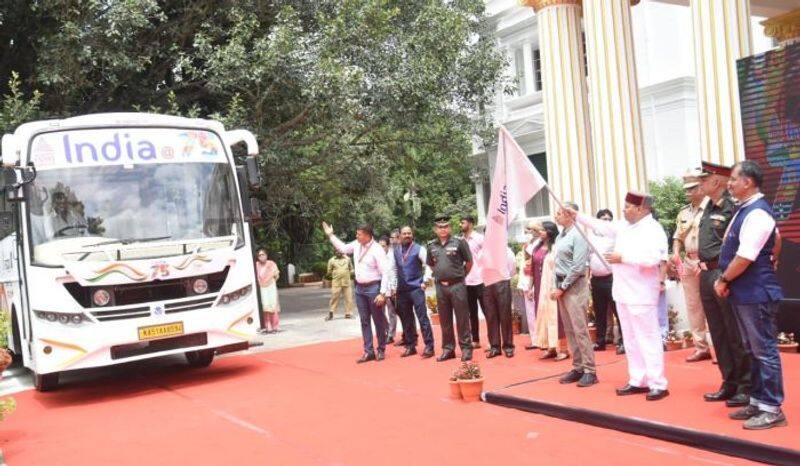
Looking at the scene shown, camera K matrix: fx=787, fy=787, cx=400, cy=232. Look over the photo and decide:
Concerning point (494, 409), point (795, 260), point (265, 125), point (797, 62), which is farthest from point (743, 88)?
point (265, 125)

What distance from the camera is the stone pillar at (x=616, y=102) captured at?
13992 millimetres

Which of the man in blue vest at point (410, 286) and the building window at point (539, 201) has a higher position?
the building window at point (539, 201)

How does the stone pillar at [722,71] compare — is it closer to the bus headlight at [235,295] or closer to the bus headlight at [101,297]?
the bus headlight at [235,295]

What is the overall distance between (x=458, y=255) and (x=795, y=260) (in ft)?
12.7

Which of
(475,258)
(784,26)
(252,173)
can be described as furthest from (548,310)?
(784,26)

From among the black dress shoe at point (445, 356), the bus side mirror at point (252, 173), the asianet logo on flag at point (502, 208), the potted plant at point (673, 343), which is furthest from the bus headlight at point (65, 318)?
the potted plant at point (673, 343)

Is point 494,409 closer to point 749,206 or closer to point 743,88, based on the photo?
point 749,206

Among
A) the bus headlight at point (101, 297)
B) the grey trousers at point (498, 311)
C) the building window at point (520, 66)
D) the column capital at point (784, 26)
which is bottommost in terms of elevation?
the grey trousers at point (498, 311)

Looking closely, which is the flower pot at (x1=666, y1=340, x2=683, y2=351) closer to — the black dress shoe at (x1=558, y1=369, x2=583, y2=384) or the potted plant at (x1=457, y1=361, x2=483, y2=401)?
the black dress shoe at (x1=558, y1=369, x2=583, y2=384)

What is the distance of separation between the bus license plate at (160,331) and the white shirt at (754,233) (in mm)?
6495

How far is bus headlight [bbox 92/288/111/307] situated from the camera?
9141mm

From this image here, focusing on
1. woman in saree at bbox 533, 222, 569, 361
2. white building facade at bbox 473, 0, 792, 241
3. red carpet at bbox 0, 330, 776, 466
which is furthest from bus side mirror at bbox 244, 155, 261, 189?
white building facade at bbox 473, 0, 792, 241

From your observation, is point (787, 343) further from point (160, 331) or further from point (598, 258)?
point (160, 331)

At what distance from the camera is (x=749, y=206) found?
225 inches
